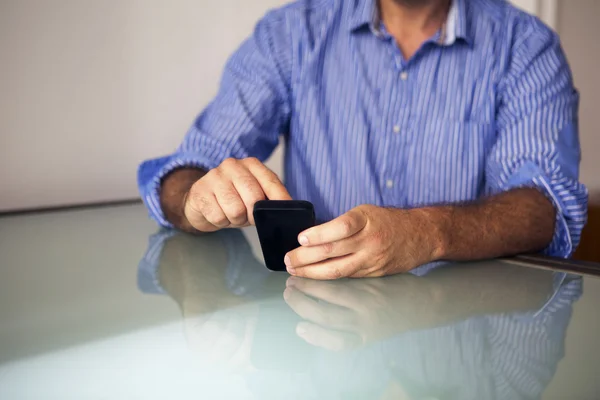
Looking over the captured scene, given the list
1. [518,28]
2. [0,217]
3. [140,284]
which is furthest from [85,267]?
[518,28]

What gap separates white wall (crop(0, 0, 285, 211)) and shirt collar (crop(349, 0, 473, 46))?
374mm

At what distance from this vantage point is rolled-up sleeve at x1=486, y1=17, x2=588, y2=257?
104 centimetres

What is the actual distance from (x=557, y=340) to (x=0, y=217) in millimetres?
1080

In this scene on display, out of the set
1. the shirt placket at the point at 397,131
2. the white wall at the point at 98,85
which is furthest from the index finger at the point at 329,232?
the white wall at the point at 98,85

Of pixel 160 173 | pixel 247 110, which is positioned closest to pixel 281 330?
pixel 160 173

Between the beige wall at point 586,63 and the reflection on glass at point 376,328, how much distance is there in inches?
69.4

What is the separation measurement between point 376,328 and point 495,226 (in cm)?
41

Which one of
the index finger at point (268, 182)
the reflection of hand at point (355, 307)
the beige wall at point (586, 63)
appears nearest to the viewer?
the reflection of hand at point (355, 307)

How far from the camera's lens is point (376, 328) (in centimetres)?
57

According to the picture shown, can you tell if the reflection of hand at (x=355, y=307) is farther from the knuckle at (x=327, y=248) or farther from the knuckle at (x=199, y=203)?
the knuckle at (x=199, y=203)

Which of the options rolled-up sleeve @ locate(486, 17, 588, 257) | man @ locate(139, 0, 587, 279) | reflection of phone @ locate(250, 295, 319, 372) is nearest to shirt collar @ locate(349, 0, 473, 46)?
man @ locate(139, 0, 587, 279)

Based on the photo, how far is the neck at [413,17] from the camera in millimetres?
1353

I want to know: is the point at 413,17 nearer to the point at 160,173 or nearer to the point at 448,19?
the point at 448,19

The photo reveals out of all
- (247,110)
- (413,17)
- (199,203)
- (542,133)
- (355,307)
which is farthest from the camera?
(413,17)
